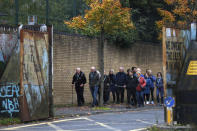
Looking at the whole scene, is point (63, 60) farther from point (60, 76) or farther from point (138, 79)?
point (138, 79)

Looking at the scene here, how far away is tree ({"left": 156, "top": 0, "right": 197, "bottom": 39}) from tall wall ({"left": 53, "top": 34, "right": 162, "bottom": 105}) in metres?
2.41

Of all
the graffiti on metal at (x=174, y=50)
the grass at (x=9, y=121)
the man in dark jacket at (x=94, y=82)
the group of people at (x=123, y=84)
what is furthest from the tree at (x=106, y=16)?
the graffiti on metal at (x=174, y=50)

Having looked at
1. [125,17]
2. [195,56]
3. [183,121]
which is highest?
[125,17]

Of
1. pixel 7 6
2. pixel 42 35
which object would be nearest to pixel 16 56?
pixel 42 35

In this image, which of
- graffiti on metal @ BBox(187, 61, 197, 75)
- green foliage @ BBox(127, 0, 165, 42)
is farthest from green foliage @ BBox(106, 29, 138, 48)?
graffiti on metal @ BBox(187, 61, 197, 75)

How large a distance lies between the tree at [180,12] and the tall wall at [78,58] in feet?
7.90

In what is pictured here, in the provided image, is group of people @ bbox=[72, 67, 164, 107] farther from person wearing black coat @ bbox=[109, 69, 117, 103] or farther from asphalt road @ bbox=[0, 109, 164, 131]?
asphalt road @ bbox=[0, 109, 164, 131]

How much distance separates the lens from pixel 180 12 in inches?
1022

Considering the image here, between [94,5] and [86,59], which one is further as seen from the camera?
[86,59]

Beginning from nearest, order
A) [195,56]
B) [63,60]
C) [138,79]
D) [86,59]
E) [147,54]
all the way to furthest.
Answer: [195,56], [138,79], [63,60], [86,59], [147,54]

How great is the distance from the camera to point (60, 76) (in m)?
19.9

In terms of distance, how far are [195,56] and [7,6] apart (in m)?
10.7

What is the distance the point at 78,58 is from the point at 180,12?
834 cm

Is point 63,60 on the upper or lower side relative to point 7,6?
lower
